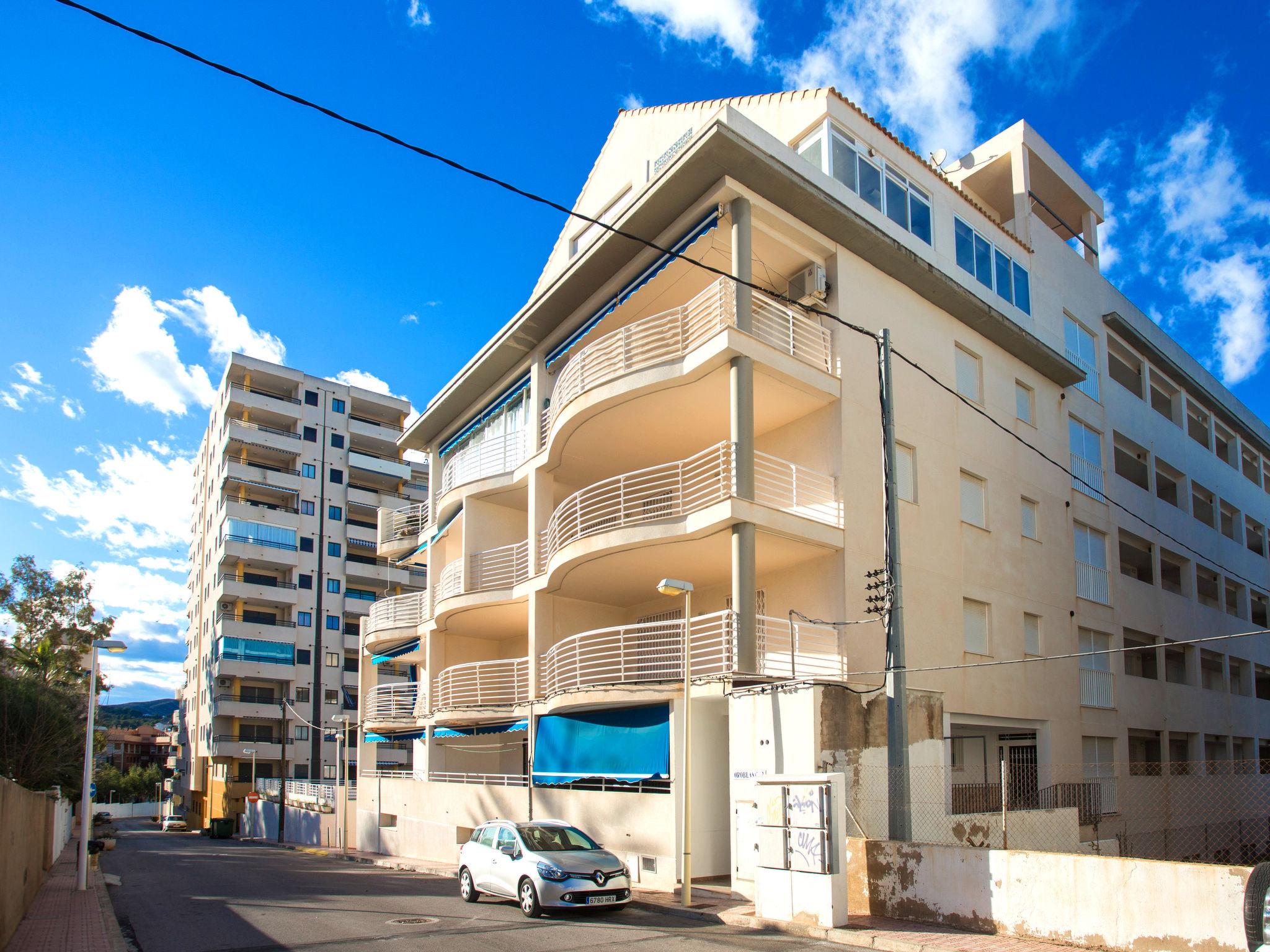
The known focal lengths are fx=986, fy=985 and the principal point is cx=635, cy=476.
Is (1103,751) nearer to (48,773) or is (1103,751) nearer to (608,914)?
(608,914)

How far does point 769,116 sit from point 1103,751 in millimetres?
18261

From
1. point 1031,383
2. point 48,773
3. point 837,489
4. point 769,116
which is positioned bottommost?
point 48,773

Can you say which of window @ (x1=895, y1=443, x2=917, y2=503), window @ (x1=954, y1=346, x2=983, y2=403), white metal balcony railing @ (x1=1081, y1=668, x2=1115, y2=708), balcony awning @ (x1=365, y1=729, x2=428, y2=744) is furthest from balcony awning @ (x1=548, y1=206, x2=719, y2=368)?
white metal balcony railing @ (x1=1081, y1=668, x2=1115, y2=708)

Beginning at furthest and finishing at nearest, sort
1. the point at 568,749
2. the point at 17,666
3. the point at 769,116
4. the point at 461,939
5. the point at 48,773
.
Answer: the point at 17,666 < the point at 48,773 < the point at 769,116 < the point at 568,749 < the point at 461,939

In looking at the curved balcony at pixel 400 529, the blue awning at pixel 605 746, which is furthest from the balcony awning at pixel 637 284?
the curved balcony at pixel 400 529

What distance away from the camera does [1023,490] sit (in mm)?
24625

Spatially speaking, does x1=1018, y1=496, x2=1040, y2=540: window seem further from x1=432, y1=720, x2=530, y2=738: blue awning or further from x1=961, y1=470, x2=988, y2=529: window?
x1=432, y1=720, x2=530, y2=738: blue awning

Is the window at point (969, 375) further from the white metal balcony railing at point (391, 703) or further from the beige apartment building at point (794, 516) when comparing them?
the white metal balcony railing at point (391, 703)

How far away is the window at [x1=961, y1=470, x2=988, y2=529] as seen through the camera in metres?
22.6

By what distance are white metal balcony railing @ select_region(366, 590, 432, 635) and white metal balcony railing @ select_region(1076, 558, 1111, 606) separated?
18856 mm

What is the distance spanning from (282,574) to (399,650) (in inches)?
1491

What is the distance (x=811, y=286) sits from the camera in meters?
20.6

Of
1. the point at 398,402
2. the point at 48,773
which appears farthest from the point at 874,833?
the point at 398,402

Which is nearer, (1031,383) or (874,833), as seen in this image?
(874,833)
